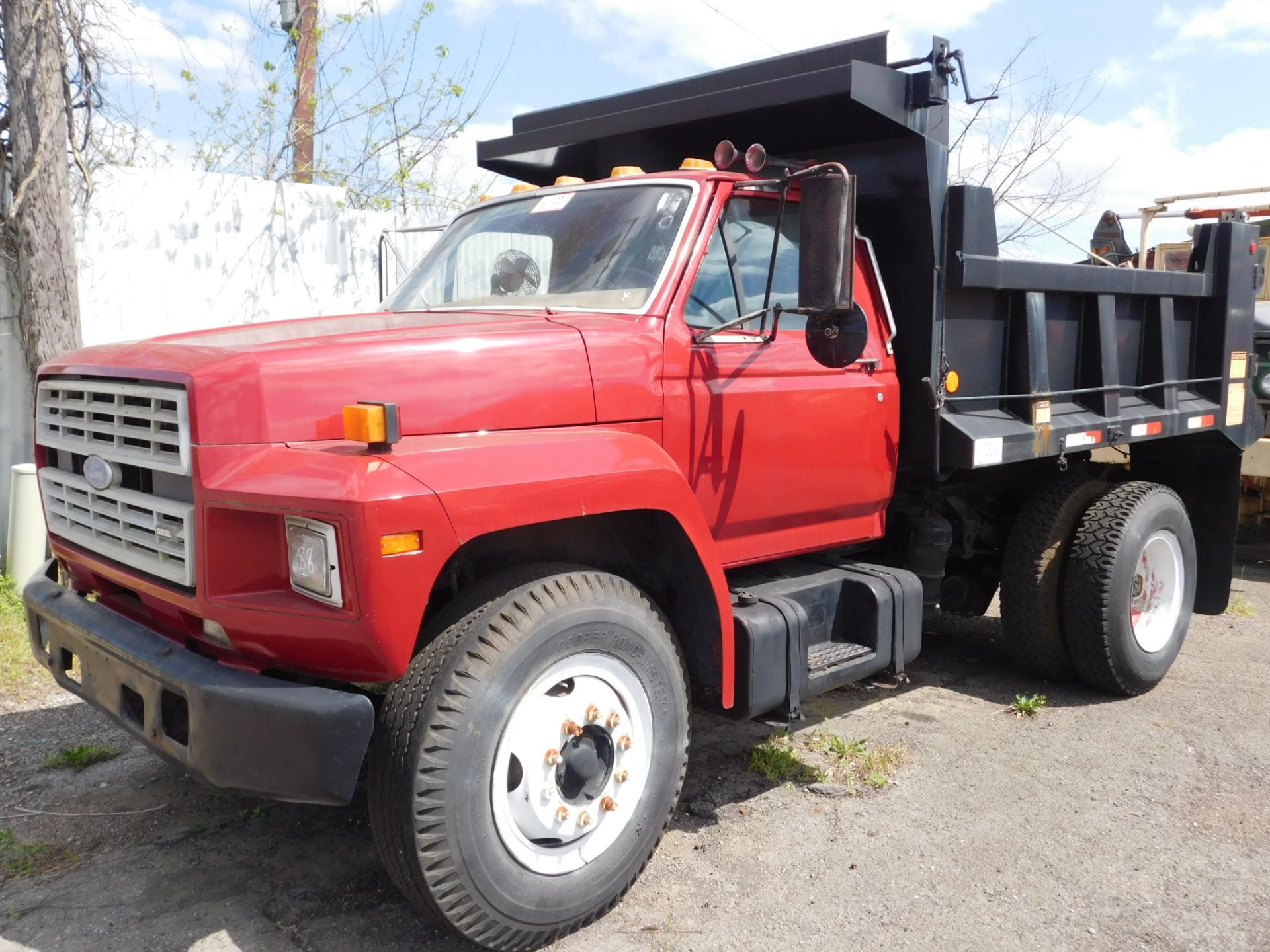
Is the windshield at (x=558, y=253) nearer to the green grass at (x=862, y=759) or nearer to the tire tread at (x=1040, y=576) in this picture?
the green grass at (x=862, y=759)

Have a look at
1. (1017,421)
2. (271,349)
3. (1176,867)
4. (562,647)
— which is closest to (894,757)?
(1176,867)

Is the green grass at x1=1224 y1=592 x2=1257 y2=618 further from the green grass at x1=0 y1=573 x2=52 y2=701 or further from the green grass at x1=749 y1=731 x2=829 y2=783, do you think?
the green grass at x1=0 y1=573 x2=52 y2=701

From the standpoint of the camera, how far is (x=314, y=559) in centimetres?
267

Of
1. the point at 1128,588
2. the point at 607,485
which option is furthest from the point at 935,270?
the point at 607,485

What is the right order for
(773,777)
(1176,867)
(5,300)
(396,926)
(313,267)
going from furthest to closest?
(313,267) → (5,300) → (773,777) → (1176,867) → (396,926)

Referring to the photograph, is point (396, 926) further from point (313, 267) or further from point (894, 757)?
point (313, 267)

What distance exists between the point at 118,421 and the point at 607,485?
1454mm

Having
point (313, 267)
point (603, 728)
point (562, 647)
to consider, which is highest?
point (313, 267)

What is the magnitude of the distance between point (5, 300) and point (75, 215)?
0.72 metres

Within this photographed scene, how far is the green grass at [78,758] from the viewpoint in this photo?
433 cm

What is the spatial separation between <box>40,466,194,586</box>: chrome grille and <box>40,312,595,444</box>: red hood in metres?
0.31

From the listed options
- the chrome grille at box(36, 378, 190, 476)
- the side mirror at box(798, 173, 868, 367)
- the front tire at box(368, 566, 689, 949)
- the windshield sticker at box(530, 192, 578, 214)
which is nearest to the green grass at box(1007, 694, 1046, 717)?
the front tire at box(368, 566, 689, 949)

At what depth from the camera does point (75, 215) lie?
6773 millimetres

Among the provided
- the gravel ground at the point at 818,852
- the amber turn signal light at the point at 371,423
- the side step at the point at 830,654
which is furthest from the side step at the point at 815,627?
the amber turn signal light at the point at 371,423
